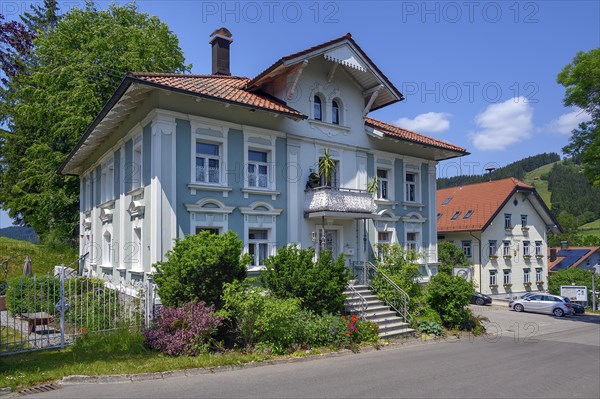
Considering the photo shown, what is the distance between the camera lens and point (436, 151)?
2189cm

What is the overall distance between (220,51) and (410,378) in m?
15.7

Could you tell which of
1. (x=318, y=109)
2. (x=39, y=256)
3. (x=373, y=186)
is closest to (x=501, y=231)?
(x=373, y=186)

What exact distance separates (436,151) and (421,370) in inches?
526

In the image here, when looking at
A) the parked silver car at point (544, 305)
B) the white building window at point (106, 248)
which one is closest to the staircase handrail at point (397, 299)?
the white building window at point (106, 248)

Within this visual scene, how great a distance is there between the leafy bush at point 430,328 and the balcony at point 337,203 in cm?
460

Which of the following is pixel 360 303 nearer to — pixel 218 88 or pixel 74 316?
pixel 218 88

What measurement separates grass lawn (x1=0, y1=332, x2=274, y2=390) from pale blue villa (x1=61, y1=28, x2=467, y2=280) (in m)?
3.24

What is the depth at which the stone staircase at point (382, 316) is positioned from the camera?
15055 mm

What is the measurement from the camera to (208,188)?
14.9 meters

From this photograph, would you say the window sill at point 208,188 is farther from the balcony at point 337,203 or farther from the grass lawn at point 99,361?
the grass lawn at point 99,361

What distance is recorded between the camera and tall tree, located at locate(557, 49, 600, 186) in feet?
71.0

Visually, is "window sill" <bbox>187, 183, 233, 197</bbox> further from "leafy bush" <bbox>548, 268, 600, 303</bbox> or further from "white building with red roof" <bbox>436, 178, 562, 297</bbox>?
"leafy bush" <bbox>548, 268, 600, 303</bbox>

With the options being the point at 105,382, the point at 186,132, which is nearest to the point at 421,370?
the point at 105,382

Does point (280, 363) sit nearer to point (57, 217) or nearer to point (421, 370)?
point (421, 370)
